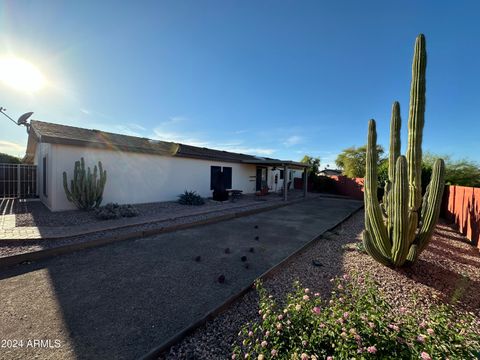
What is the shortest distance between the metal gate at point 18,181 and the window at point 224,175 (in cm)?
1010

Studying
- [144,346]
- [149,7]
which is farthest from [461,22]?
[144,346]

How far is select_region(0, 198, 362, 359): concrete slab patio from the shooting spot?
2.16 metres

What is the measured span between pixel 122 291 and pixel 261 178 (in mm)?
15294

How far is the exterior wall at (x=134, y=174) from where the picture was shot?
25.4 feet

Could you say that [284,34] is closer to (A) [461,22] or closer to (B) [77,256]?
(A) [461,22]

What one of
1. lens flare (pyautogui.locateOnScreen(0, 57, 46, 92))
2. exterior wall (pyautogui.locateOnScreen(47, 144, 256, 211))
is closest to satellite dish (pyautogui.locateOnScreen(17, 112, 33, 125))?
exterior wall (pyautogui.locateOnScreen(47, 144, 256, 211))

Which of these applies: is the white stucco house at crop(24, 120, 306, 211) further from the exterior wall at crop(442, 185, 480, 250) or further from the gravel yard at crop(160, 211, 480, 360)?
the gravel yard at crop(160, 211, 480, 360)

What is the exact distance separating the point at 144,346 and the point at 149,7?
8850mm

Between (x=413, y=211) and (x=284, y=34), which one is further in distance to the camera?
(x=284, y=34)

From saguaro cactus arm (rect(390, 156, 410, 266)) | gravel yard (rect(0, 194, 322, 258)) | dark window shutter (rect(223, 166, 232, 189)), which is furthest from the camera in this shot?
dark window shutter (rect(223, 166, 232, 189))

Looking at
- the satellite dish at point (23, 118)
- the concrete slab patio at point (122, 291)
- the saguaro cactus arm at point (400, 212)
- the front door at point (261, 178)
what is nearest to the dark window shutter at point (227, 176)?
the front door at point (261, 178)

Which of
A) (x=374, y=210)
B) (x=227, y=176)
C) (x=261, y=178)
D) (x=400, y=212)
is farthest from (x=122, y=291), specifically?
(x=261, y=178)

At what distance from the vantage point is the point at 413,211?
3750 mm

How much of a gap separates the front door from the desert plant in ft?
38.6
